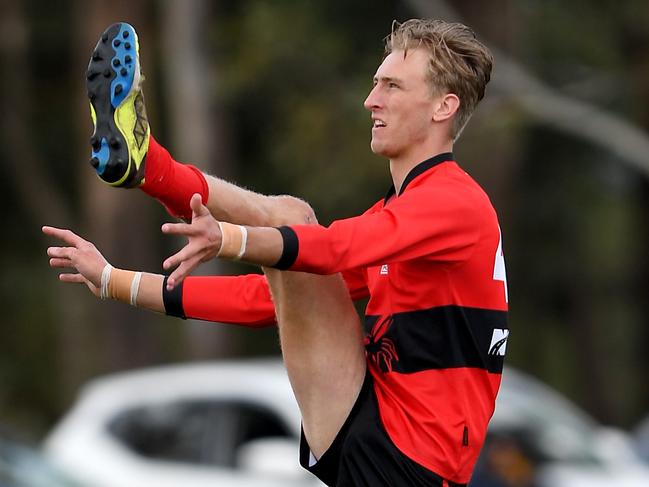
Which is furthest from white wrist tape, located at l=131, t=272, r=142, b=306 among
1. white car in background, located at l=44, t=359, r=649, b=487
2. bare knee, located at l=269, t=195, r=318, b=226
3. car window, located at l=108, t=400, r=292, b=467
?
car window, located at l=108, t=400, r=292, b=467

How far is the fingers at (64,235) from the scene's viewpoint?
16.3 feet

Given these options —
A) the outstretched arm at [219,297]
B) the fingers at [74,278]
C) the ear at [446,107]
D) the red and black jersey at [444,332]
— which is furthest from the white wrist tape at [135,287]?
the ear at [446,107]

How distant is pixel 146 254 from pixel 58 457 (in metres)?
9.44

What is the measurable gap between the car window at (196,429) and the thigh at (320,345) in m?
4.96

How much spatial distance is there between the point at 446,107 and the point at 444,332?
30.8 inches

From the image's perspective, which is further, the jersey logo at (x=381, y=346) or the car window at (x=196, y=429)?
the car window at (x=196, y=429)

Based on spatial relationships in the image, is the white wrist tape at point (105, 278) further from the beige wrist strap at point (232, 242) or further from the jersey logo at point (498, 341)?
the jersey logo at point (498, 341)

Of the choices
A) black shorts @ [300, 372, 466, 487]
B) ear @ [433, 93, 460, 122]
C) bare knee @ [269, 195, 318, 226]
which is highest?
ear @ [433, 93, 460, 122]

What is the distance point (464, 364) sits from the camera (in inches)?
210

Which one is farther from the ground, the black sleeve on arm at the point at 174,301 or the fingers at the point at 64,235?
the fingers at the point at 64,235

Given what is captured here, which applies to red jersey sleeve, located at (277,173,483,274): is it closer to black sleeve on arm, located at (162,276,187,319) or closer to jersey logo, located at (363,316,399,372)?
jersey logo, located at (363,316,399,372)

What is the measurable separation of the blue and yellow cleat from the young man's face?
32.3 inches

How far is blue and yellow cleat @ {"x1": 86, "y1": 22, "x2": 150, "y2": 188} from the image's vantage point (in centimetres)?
507

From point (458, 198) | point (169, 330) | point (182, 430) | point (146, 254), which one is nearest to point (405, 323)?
point (458, 198)
